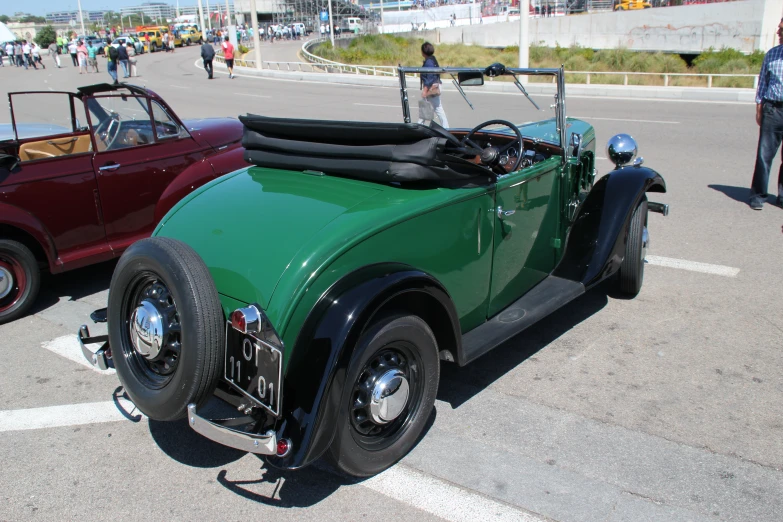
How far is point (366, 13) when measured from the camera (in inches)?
2931

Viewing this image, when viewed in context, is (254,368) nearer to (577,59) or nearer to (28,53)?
(577,59)

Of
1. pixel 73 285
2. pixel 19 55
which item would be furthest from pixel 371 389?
pixel 19 55

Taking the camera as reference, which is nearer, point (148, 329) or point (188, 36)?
point (148, 329)

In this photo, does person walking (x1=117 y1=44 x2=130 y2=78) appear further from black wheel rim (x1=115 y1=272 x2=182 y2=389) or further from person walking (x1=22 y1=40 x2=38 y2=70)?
black wheel rim (x1=115 y1=272 x2=182 y2=389)

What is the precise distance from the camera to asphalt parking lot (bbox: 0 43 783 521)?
9.29ft

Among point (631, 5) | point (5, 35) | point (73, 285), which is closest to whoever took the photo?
point (73, 285)

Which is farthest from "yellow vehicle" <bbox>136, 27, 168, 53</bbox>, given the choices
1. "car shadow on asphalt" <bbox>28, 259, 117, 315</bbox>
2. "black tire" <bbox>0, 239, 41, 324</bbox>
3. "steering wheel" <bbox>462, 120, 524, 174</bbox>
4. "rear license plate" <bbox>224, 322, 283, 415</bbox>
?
"rear license plate" <bbox>224, 322, 283, 415</bbox>

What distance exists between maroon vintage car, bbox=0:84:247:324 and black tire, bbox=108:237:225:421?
2.29m

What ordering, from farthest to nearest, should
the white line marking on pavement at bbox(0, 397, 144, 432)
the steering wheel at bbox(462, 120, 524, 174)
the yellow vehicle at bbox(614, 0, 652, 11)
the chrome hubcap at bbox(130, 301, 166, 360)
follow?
the yellow vehicle at bbox(614, 0, 652, 11) → the steering wheel at bbox(462, 120, 524, 174) → the white line marking on pavement at bbox(0, 397, 144, 432) → the chrome hubcap at bbox(130, 301, 166, 360)

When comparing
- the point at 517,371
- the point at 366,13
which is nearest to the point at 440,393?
the point at 517,371

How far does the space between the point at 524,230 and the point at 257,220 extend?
1647 millimetres

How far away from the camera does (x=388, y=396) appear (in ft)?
9.58

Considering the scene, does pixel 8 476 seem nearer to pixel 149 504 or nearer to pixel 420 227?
pixel 149 504

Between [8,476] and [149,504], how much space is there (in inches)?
30.5
